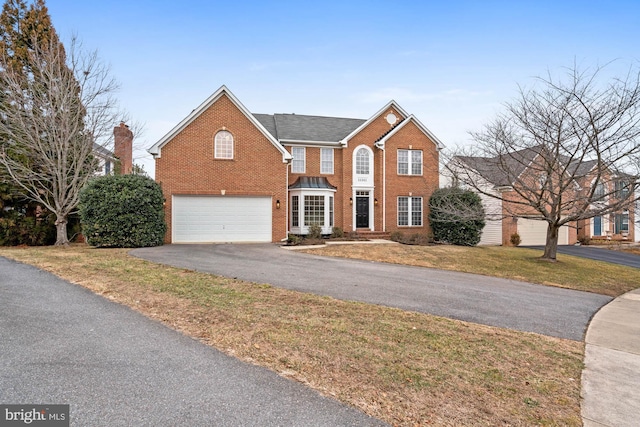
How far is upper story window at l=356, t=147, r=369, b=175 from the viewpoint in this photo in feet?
72.0

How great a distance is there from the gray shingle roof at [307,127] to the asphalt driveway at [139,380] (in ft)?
56.5

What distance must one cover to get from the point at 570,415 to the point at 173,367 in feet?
13.0

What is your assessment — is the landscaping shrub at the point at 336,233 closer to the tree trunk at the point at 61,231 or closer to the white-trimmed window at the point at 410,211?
the white-trimmed window at the point at 410,211

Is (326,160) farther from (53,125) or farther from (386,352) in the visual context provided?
(386,352)

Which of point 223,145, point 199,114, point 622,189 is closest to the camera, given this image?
point 622,189

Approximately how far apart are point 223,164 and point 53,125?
7.33 metres

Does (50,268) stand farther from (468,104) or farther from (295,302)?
(468,104)

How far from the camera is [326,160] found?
21.8 metres

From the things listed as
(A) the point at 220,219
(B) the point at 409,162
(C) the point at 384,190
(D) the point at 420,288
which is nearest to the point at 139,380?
(D) the point at 420,288

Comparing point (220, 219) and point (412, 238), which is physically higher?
point (220, 219)

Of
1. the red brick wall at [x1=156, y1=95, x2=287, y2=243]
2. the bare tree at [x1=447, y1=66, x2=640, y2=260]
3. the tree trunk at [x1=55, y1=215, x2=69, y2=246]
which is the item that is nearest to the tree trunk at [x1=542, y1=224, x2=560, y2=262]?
the bare tree at [x1=447, y1=66, x2=640, y2=260]

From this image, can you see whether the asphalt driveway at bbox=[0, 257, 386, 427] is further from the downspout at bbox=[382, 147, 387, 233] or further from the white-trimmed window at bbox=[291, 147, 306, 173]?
the downspout at bbox=[382, 147, 387, 233]

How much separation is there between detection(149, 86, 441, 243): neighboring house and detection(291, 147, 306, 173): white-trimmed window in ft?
0.20

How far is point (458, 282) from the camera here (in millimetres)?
9969
